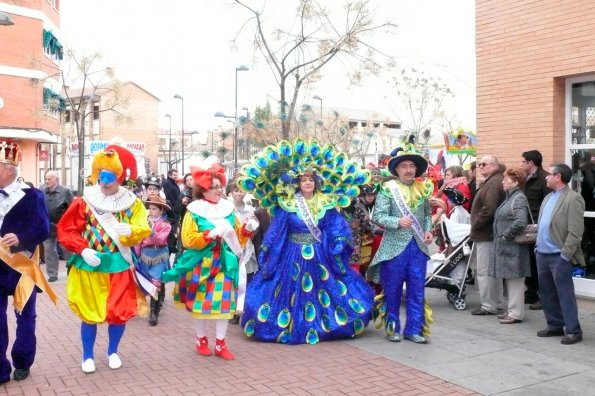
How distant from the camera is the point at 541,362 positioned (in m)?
5.79

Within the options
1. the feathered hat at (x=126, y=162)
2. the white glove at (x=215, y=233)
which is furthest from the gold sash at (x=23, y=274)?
the white glove at (x=215, y=233)

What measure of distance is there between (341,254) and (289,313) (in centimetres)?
84

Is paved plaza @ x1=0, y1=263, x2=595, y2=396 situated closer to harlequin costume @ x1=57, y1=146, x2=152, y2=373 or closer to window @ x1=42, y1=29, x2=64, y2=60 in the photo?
harlequin costume @ x1=57, y1=146, x2=152, y2=373

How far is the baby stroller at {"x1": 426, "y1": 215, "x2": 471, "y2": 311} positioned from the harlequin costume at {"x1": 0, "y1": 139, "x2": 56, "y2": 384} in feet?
16.1

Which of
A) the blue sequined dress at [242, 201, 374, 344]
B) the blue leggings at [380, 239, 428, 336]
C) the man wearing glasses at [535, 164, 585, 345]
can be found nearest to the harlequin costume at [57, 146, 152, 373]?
the blue sequined dress at [242, 201, 374, 344]

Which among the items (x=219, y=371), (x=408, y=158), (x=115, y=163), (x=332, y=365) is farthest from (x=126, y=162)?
(x=408, y=158)

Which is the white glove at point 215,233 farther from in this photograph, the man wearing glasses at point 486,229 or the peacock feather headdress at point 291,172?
the man wearing glasses at point 486,229

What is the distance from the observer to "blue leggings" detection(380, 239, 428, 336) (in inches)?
257

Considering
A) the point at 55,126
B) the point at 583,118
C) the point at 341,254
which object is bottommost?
the point at 341,254

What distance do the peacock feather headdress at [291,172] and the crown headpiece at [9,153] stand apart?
7.36 feet

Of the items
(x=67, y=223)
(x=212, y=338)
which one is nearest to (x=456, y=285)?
(x=212, y=338)

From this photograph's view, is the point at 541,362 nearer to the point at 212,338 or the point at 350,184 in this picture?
the point at 350,184

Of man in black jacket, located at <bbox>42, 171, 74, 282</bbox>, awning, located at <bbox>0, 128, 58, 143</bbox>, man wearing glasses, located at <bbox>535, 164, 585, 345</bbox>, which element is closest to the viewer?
man wearing glasses, located at <bbox>535, 164, 585, 345</bbox>

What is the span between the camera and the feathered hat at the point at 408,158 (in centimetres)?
661
